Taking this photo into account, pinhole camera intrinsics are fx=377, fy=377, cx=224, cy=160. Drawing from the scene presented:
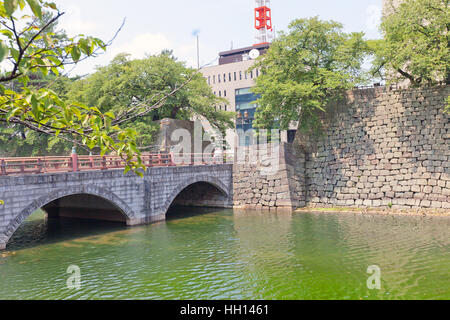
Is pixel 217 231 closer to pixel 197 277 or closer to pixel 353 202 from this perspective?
pixel 197 277

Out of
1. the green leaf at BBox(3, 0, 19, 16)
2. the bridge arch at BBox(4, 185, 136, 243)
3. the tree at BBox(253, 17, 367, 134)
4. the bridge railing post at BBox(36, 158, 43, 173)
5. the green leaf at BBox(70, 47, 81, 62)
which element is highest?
the tree at BBox(253, 17, 367, 134)

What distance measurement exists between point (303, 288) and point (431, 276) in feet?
15.5

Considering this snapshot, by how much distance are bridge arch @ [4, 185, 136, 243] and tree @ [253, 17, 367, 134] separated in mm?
12944

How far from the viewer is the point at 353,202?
2767cm

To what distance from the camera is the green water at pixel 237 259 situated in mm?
12633

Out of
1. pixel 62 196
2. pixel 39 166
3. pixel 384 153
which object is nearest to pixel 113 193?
pixel 62 196

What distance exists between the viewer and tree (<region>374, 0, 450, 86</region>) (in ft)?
75.5

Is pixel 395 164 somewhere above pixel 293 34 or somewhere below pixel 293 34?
below

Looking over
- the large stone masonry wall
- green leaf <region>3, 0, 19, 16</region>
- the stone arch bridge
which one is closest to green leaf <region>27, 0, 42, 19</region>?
green leaf <region>3, 0, 19, 16</region>

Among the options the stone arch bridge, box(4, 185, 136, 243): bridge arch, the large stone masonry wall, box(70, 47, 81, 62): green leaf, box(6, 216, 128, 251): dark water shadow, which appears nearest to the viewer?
box(70, 47, 81, 62): green leaf

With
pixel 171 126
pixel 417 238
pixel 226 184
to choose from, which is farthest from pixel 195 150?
pixel 417 238

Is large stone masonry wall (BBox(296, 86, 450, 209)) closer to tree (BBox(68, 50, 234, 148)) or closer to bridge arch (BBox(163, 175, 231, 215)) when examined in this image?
bridge arch (BBox(163, 175, 231, 215))

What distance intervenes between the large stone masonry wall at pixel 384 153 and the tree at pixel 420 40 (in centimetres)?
201
